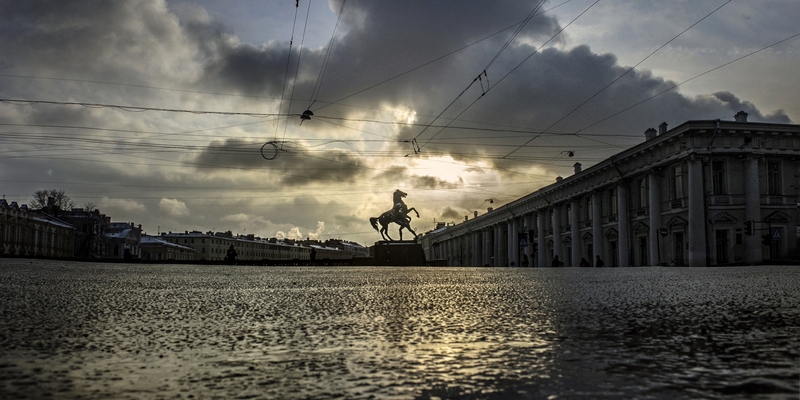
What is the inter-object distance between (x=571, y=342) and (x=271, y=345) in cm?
120

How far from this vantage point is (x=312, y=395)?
1528 millimetres

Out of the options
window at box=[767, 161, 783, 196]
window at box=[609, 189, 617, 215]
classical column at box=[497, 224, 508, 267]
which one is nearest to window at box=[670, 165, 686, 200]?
window at box=[767, 161, 783, 196]

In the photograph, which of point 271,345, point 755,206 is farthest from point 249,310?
point 755,206

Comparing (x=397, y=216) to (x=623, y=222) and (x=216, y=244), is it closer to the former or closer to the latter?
Answer: (x=623, y=222)

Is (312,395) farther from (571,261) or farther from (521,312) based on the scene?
(571,261)

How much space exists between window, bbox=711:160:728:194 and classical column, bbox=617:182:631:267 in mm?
7118

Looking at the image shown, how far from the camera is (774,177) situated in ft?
121

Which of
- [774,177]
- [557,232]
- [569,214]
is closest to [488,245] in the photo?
[557,232]

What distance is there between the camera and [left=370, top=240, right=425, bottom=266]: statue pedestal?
37.9 metres

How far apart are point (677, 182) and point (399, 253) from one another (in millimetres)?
18043

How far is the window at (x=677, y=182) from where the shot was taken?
120ft

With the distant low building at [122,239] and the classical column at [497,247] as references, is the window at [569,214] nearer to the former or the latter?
the classical column at [497,247]

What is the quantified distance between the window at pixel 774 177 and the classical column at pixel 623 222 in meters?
8.98

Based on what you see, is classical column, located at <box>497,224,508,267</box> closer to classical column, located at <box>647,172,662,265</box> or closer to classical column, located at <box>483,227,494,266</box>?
classical column, located at <box>483,227,494,266</box>
